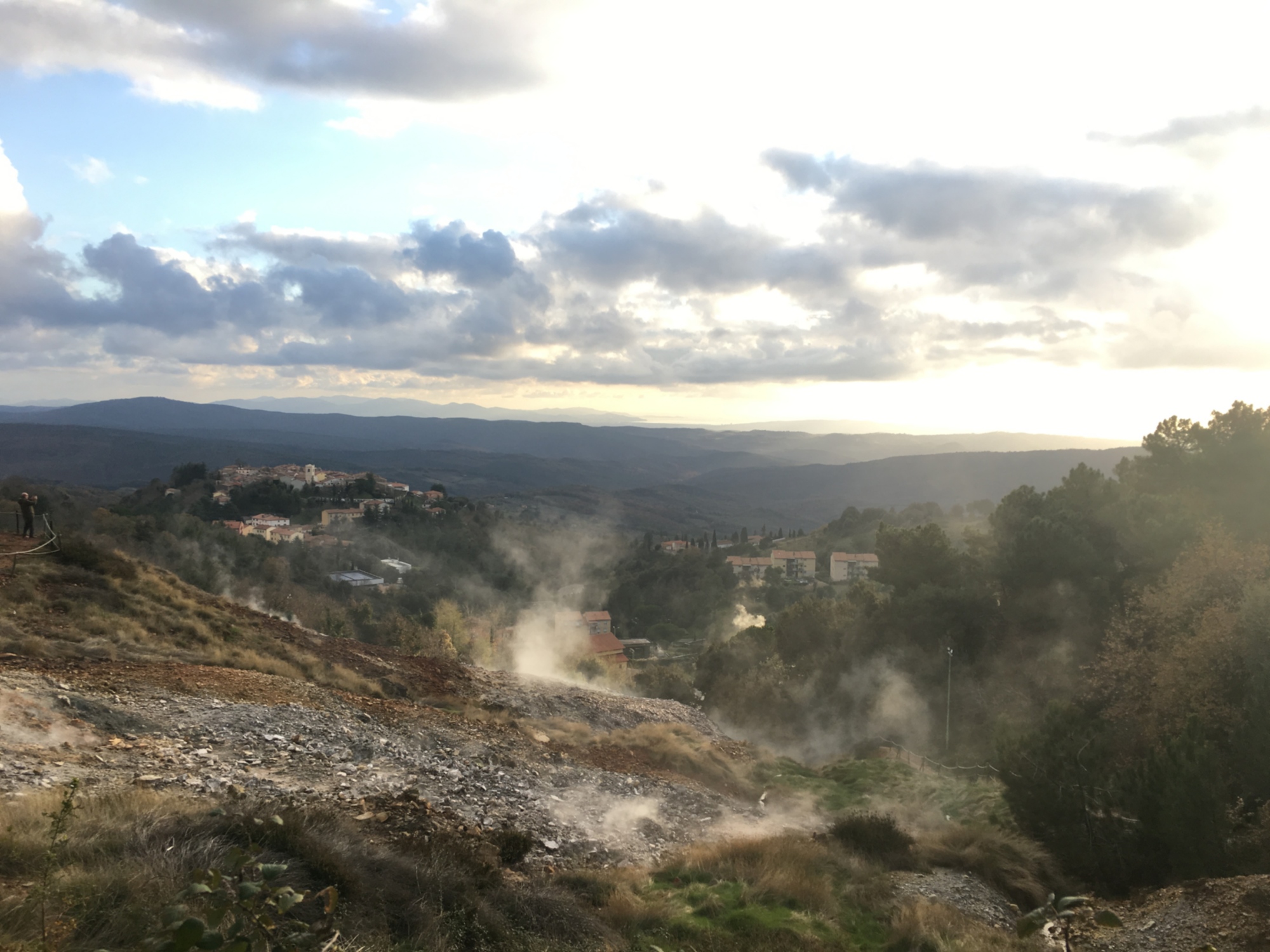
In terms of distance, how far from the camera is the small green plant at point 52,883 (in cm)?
334

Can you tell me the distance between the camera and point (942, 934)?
805 centimetres

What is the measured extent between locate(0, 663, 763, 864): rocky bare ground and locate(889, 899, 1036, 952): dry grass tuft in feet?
11.0

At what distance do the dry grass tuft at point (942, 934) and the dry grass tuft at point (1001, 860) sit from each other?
225 cm

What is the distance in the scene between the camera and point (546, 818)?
10.4 meters

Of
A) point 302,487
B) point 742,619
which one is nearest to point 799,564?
point 742,619

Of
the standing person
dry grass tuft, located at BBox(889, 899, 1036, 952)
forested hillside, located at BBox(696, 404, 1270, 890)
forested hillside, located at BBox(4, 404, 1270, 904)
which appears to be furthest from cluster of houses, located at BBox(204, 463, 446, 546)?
dry grass tuft, located at BBox(889, 899, 1036, 952)

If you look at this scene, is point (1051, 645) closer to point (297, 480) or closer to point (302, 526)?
point (302, 526)

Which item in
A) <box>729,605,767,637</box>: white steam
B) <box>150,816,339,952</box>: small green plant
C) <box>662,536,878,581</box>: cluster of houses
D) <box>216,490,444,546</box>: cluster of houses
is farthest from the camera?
<box>662,536,878,581</box>: cluster of houses

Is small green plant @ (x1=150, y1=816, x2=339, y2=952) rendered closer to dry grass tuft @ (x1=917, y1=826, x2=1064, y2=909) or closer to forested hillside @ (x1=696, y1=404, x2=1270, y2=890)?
dry grass tuft @ (x1=917, y1=826, x2=1064, y2=909)

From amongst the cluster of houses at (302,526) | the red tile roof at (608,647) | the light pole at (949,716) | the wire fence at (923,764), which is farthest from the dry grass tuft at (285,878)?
the cluster of houses at (302,526)

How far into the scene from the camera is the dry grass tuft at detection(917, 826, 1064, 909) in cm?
1062

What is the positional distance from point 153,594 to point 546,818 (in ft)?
39.2

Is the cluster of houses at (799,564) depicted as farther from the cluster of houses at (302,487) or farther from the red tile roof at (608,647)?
the cluster of houses at (302,487)

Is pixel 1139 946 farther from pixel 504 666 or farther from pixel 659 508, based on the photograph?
pixel 659 508
